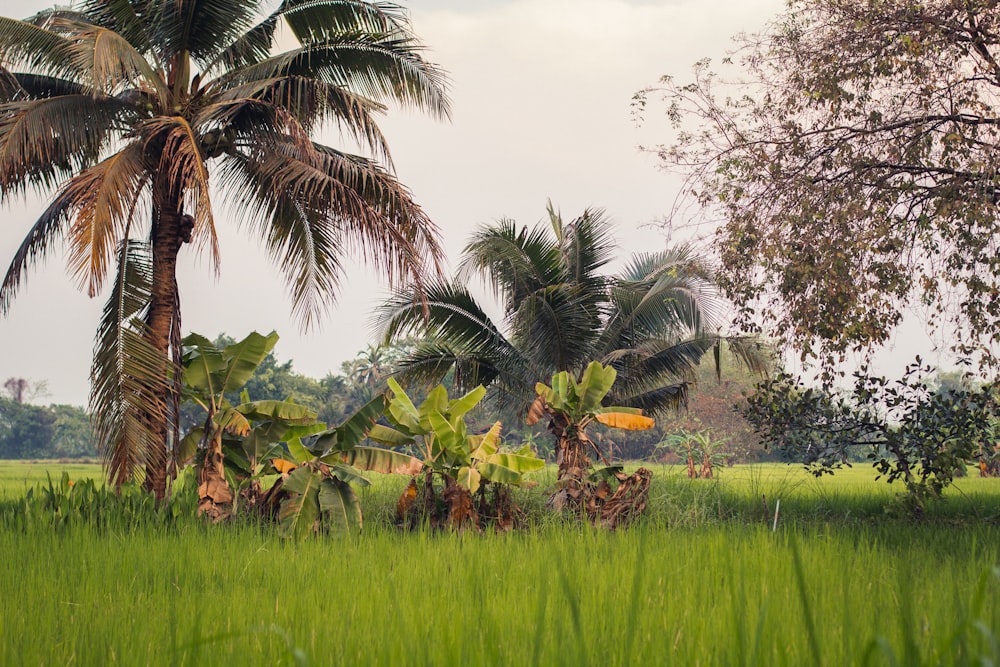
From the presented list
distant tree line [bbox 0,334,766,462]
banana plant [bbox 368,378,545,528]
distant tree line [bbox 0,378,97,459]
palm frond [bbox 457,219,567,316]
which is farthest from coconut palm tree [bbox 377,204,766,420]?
distant tree line [bbox 0,378,97,459]

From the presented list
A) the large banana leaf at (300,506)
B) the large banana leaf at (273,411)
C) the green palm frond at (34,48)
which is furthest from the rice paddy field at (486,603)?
the green palm frond at (34,48)

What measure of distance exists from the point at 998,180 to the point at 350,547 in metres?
7.07

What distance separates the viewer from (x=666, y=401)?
1695 centimetres

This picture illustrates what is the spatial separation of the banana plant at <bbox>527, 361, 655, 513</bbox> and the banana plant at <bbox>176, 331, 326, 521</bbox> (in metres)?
2.98

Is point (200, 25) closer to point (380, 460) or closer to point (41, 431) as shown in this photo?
point (380, 460)

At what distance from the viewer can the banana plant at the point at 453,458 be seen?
966 centimetres

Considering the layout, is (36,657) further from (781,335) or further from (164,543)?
(781,335)

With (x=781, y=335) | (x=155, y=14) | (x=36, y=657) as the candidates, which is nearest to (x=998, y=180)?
(x=781, y=335)

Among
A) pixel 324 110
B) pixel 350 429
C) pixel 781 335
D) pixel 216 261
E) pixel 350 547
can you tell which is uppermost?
pixel 324 110

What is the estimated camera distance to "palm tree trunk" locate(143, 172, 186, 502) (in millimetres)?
9883

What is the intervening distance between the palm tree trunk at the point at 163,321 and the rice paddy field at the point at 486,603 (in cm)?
185

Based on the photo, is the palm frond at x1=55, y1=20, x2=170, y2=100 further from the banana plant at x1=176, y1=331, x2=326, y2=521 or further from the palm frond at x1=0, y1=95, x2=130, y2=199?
the banana plant at x1=176, y1=331, x2=326, y2=521

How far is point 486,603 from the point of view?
4.14 m

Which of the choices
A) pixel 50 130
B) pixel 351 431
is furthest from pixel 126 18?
pixel 351 431
